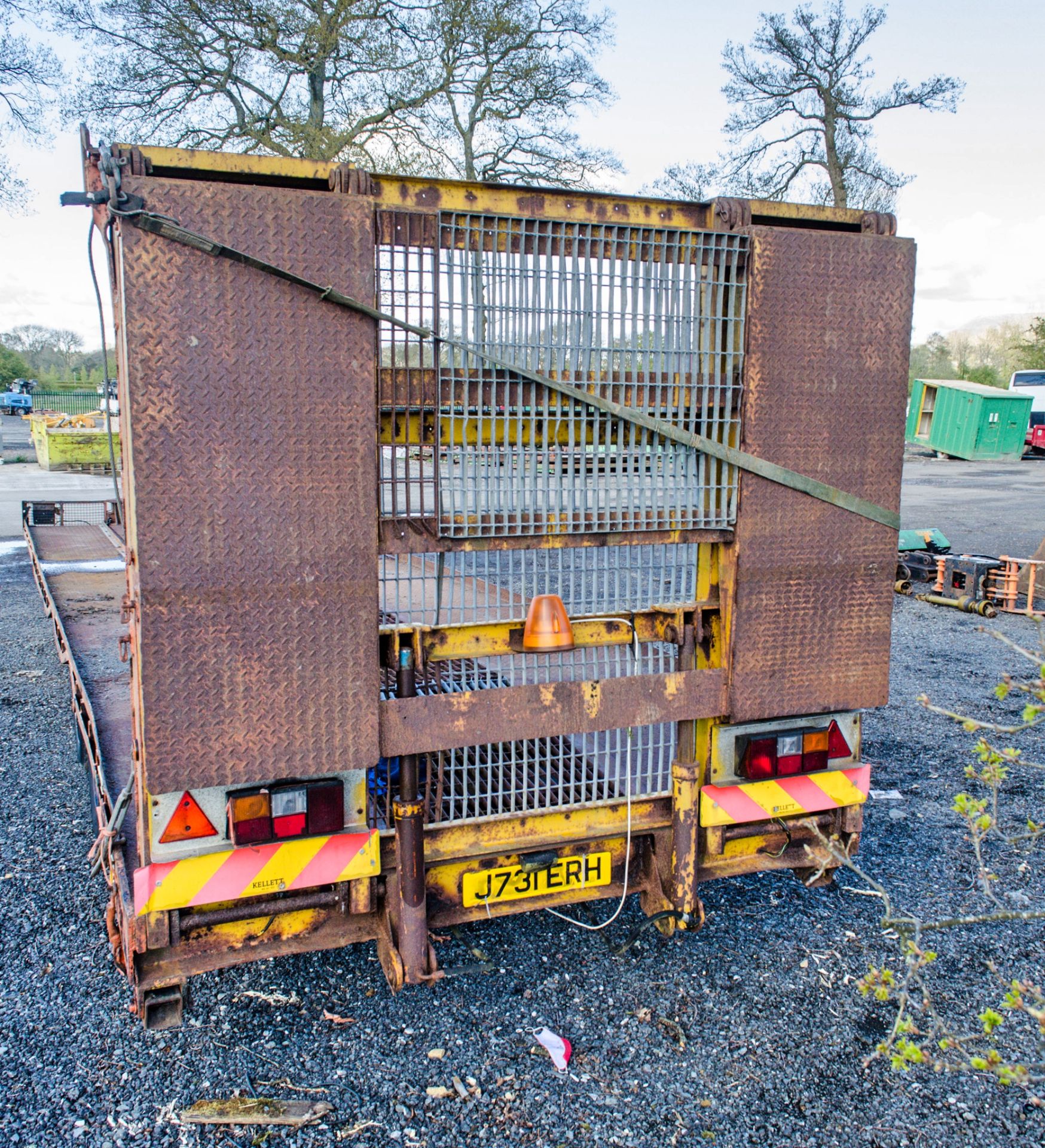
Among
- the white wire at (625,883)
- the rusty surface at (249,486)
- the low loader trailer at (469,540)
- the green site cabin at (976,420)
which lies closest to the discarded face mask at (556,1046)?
the low loader trailer at (469,540)

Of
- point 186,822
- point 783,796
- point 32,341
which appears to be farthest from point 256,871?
point 32,341

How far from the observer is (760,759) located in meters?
3.31

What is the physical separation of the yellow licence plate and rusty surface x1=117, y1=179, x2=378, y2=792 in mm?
777

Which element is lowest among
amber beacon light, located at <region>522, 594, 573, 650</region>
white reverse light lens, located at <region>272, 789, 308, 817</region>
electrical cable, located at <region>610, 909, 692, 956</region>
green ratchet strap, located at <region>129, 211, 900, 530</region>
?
electrical cable, located at <region>610, 909, 692, 956</region>

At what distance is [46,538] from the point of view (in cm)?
1059

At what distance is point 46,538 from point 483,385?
9.43 metres

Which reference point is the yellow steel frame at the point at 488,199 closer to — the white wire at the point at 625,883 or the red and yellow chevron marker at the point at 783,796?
the white wire at the point at 625,883

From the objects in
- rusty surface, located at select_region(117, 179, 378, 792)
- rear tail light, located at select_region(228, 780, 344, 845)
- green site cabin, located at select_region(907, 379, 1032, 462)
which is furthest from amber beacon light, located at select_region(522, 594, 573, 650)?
green site cabin, located at select_region(907, 379, 1032, 462)

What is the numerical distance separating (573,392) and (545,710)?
101 cm

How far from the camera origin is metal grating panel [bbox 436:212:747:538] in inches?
110

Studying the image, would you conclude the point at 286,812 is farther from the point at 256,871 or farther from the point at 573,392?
the point at 573,392

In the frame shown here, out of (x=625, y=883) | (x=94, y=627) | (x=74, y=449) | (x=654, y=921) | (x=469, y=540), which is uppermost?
(x=469, y=540)

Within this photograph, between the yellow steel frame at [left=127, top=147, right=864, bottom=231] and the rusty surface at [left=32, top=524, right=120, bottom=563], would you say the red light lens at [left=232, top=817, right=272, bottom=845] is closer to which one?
the yellow steel frame at [left=127, top=147, right=864, bottom=231]

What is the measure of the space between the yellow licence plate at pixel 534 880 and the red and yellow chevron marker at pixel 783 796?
0.42m
